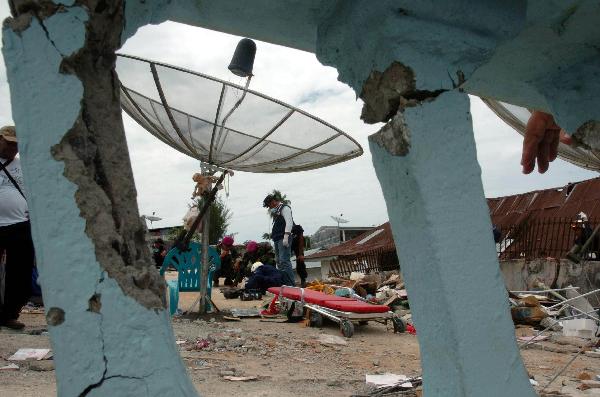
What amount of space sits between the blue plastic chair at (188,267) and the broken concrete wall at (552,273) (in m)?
6.36

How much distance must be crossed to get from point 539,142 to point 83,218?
309 centimetres

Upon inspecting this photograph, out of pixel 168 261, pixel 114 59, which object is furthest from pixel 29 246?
pixel 114 59

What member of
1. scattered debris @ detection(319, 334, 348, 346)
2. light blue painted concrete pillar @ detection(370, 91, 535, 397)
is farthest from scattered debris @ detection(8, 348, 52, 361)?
light blue painted concrete pillar @ detection(370, 91, 535, 397)

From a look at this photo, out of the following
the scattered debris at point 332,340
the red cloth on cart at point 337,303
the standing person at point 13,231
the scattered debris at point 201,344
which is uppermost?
the standing person at point 13,231

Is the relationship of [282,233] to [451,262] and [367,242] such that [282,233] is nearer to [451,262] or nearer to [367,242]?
[451,262]

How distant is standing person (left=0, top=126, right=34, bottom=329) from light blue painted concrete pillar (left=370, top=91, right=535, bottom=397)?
4536 millimetres

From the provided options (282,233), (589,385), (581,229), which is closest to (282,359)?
(589,385)

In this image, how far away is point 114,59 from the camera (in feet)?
5.32

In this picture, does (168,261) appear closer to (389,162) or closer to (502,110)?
(502,110)

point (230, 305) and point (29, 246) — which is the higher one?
point (29, 246)

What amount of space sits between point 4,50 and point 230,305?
905 centimetres

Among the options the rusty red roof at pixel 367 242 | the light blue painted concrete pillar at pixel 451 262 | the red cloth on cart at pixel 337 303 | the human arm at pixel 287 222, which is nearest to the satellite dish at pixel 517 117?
the light blue painted concrete pillar at pixel 451 262

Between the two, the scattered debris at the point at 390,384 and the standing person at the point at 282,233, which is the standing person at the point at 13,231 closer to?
the scattered debris at the point at 390,384

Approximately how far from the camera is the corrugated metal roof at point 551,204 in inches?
547
